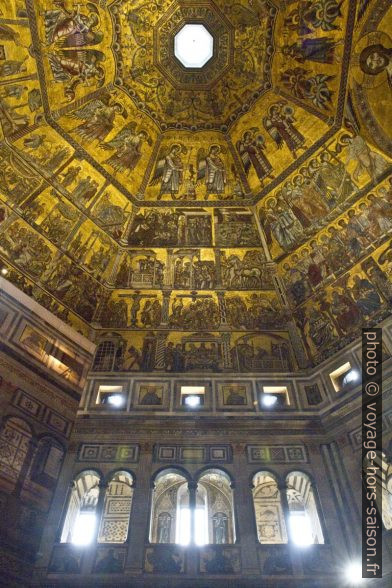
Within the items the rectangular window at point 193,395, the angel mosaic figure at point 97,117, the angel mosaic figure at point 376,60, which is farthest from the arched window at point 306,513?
the angel mosaic figure at point 97,117

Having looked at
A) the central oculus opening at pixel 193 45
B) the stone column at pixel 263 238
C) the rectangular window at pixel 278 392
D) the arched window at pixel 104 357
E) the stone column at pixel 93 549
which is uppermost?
the central oculus opening at pixel 193 45

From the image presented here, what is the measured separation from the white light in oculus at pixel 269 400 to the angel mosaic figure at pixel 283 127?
8672 mm


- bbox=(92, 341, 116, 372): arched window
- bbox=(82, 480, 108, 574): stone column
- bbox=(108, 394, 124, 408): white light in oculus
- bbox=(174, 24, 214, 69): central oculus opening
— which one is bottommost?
bbox=(82, 480, 108, 574): stone column

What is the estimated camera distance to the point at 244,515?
10.3 metres

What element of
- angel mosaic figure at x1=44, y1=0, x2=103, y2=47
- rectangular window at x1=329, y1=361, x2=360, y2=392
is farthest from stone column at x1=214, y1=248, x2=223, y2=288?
angel mosaic figure at x1=44, y1=0, x2=103, y2=47

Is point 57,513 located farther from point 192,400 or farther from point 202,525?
point 202,525

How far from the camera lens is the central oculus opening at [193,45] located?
16344 millimetres

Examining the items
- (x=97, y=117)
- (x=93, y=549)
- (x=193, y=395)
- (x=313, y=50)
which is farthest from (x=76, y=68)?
(x=93, y=549)

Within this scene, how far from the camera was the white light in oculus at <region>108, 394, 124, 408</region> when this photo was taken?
12805 millimetres

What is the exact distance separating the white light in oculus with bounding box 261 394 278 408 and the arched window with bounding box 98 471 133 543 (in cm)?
559

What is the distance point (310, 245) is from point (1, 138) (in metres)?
11.1

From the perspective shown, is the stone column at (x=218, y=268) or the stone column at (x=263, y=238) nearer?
the stone column at (x=218, y=268)

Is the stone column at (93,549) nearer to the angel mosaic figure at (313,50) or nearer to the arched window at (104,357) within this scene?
the arched window at (104,357)

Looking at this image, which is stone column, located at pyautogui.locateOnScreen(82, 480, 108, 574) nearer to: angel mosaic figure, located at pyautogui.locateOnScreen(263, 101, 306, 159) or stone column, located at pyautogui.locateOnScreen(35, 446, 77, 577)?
stone column, located at pyautogui.locateOnScreen(35, 446, 77, 577)
